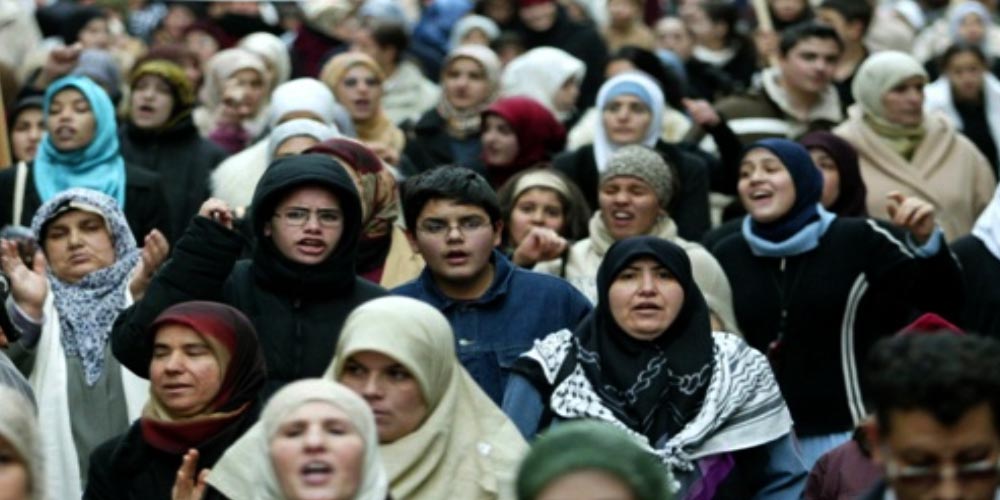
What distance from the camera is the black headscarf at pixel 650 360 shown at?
31.0 ft

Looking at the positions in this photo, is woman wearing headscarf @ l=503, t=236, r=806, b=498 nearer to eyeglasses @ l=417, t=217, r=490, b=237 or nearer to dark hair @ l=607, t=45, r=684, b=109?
eyeglasses @ l=417, t=217, r=490, b=237

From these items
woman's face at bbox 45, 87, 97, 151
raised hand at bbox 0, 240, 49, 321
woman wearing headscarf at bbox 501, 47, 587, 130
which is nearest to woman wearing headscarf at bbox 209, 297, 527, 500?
raised hand at bbox 0, 240, 49, 321

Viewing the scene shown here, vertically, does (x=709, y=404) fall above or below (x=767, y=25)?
below

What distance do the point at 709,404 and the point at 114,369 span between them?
8.36 ft

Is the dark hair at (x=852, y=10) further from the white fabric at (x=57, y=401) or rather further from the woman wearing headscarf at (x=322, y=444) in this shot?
the woman wearing headscarf at (x=322, y=444)

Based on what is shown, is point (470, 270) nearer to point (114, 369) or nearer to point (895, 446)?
point (114, 369)

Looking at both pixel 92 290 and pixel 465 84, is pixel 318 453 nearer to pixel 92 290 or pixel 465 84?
pixel 92 290

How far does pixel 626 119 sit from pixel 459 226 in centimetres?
396

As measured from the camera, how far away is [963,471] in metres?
6.74

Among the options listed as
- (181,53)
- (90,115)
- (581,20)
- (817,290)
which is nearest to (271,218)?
(817,290)

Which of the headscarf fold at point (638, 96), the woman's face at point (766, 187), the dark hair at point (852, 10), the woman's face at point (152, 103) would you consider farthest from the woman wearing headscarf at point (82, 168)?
the dark hair at point (852, 10)

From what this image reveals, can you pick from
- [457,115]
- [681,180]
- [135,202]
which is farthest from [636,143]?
[135,202]

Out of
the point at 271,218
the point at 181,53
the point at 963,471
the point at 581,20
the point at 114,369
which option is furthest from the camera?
the point at 581,20

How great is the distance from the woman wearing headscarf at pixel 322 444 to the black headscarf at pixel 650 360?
1621 millimetres
